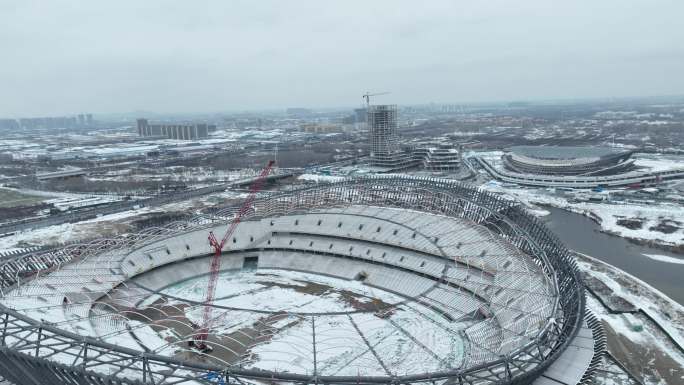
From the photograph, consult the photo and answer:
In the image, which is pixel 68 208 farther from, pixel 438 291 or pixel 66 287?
pixel 438 291

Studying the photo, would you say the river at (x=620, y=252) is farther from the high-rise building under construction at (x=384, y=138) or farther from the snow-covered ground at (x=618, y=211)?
the high-rise building under construction at (x=384, y=138)

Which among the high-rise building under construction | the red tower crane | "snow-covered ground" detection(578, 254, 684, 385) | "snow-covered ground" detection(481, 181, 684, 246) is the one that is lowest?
"snow-covered ground" detection(578, 254, 684, 385)

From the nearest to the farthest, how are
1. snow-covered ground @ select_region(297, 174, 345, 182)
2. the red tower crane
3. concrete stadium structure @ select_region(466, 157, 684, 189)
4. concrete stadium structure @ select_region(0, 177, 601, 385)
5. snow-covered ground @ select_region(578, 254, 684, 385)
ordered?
concrete stadium structure @ select_region(0, 177, 601, 385), snow-covered ground @ select_region(578, 254, 684, 385), the red tower crane, concrete stadium structure @ select_region(466, 157, 684, 189), snow-covered ground @ select_region(297, 174, 345, 182)

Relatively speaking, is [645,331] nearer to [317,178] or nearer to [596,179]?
[596,179]

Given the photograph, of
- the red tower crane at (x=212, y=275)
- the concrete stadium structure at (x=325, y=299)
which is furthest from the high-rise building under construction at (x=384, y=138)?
the red tower crane at (x=212, y=275)

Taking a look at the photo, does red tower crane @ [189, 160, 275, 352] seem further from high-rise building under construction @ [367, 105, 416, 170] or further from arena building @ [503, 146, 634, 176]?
arena building @ [503, 146, 634, 176]

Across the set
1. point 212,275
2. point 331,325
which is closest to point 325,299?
point 331,325

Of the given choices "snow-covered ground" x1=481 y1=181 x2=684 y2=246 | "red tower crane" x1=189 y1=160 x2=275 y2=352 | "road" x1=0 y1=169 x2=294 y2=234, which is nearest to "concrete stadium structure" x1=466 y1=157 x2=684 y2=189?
"snow-covered ground" x1=481 y1=181 x2=684 y2=246

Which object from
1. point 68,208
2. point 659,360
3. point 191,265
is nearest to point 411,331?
point 659,360
